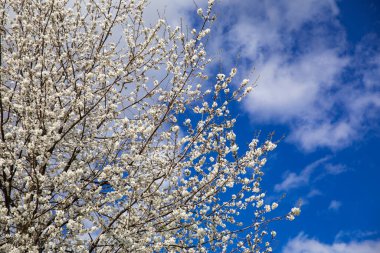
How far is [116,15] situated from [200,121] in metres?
3.43

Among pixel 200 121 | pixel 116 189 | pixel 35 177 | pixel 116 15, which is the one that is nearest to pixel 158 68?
pixel 116 15

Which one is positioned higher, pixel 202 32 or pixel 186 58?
pixel 202 32

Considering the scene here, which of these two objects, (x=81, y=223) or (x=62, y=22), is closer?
(x=81, y=223)

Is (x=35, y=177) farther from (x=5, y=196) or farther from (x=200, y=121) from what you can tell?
(x=200, y=121)

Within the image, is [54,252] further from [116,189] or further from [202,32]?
[202,32]

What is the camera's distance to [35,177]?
292 inches

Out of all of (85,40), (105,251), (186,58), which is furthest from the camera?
(85,40)

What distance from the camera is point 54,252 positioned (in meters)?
7.83

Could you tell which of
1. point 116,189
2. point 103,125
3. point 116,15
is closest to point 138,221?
point 116,189

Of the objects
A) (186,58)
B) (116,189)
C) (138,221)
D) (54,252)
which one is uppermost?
(186,58)

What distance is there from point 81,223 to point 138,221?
106cm

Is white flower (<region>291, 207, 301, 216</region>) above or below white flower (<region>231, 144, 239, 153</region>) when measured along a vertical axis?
below

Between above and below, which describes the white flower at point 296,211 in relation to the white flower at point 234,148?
below

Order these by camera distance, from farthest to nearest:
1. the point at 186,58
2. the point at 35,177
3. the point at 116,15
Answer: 1. the point at 116,15
2. the point at 186,58
3. the point at 35,177
